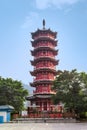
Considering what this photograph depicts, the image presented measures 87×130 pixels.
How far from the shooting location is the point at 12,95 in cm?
6431

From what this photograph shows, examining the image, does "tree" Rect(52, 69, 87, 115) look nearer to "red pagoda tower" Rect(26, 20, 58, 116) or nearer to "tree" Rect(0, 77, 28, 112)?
"tree" Rect(0, 77, 28, 112)

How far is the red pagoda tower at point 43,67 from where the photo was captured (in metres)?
70.4

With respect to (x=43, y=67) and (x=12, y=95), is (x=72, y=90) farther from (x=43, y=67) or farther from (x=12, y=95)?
(x=43, y=67)

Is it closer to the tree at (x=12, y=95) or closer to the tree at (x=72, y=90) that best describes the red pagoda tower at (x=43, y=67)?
the tree at (x=12, y=95)

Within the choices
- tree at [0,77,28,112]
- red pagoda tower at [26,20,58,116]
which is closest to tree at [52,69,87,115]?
tree at [0,77,28,112]

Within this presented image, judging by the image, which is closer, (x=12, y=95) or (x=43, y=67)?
(x=12, y=95)

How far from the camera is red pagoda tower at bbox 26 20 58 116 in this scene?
70375 mm

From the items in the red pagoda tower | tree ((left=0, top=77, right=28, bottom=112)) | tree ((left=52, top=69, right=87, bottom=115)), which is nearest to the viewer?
tree ((left=52, top=69, right=87, bottom=115))

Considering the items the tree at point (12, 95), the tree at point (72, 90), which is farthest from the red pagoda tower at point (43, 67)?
the tree at point (72, 90)

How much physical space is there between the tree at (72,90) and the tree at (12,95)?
10.4 metres

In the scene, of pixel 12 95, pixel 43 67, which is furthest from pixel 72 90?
pixel 43 67

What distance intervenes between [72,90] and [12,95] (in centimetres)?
1464

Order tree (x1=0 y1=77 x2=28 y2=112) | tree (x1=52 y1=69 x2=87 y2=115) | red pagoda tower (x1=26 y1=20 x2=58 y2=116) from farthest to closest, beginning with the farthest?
red pagoda tower (x1=26 y1=20 x2=58 y2=116) < tree (x1=0 y1=77 x2=28 y2=112) < tree (x1=52 y1=69 x2=87 y2=115)

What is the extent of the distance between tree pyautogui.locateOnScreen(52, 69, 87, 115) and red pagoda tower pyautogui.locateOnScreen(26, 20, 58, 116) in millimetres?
12909
